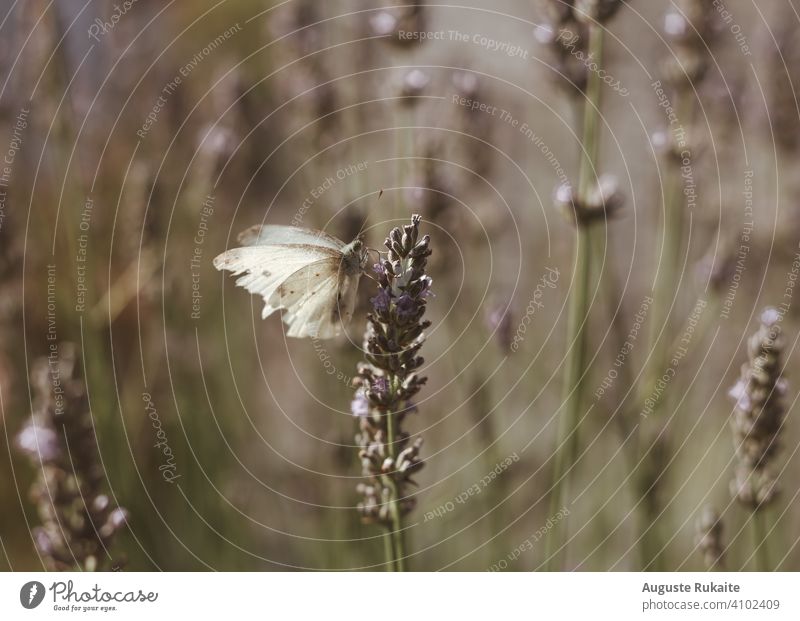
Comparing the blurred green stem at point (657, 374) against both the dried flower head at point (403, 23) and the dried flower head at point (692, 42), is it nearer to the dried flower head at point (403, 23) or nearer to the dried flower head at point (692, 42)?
the dried flower head at point (692, 42)

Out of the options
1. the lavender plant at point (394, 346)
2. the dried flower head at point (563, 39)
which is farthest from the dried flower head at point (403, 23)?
the lavender plant at point (394, 346)

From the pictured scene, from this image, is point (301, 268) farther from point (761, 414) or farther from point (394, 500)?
point (761, 414)

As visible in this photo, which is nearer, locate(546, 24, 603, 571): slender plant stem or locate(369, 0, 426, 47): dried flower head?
locate(546, 24, 603, 571): slender plant stem

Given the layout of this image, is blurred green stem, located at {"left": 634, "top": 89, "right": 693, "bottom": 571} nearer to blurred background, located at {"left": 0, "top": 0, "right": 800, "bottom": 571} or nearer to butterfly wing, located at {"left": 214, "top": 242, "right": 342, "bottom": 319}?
blurred background, located at {"left": 0, "top": 0, "right": 800, "bottom": 571}

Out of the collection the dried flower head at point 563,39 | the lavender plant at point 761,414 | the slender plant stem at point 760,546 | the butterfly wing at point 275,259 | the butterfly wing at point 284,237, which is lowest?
the slender plant stem at point 760,546

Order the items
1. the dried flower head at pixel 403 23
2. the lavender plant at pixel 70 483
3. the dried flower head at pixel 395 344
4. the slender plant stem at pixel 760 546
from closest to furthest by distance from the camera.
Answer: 1. the dried flower head at pixel 395 344
2. the lavender plant at pixel 70 483
3. the slender plant stem at pixel 760 546
4. the dried flower head at pixel 403 23
